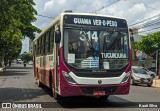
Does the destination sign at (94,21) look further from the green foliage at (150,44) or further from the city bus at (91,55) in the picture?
the green foliage at (150,44)

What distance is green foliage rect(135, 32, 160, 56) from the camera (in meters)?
56.1

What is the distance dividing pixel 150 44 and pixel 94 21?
46410mm

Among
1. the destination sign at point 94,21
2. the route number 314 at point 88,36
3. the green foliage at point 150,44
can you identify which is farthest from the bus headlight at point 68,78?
the green foliage at point 150,44

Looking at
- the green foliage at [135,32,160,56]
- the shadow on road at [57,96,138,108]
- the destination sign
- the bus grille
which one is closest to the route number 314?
the destination sign

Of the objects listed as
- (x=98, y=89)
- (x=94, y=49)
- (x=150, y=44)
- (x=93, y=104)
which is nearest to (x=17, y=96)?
(x=93, y=104)

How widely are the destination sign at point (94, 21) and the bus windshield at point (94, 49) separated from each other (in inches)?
9.9

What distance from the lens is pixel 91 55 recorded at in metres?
Result: 11.9

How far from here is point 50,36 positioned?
581 inches

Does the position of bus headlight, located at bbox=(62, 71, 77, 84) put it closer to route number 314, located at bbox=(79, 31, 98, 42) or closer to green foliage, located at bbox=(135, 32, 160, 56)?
route number 314, located at bbox=(79, 31, 98, 42)

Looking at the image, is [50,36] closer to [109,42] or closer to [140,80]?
[109,42]

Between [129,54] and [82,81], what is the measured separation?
2145mm

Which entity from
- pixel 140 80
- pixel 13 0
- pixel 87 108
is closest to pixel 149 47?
pixel 140 80

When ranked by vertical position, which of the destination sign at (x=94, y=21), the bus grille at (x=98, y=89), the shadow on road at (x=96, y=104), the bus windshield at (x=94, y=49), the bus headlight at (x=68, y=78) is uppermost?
the destination sign at (x=94, y=21)

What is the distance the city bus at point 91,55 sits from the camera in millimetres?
11672
